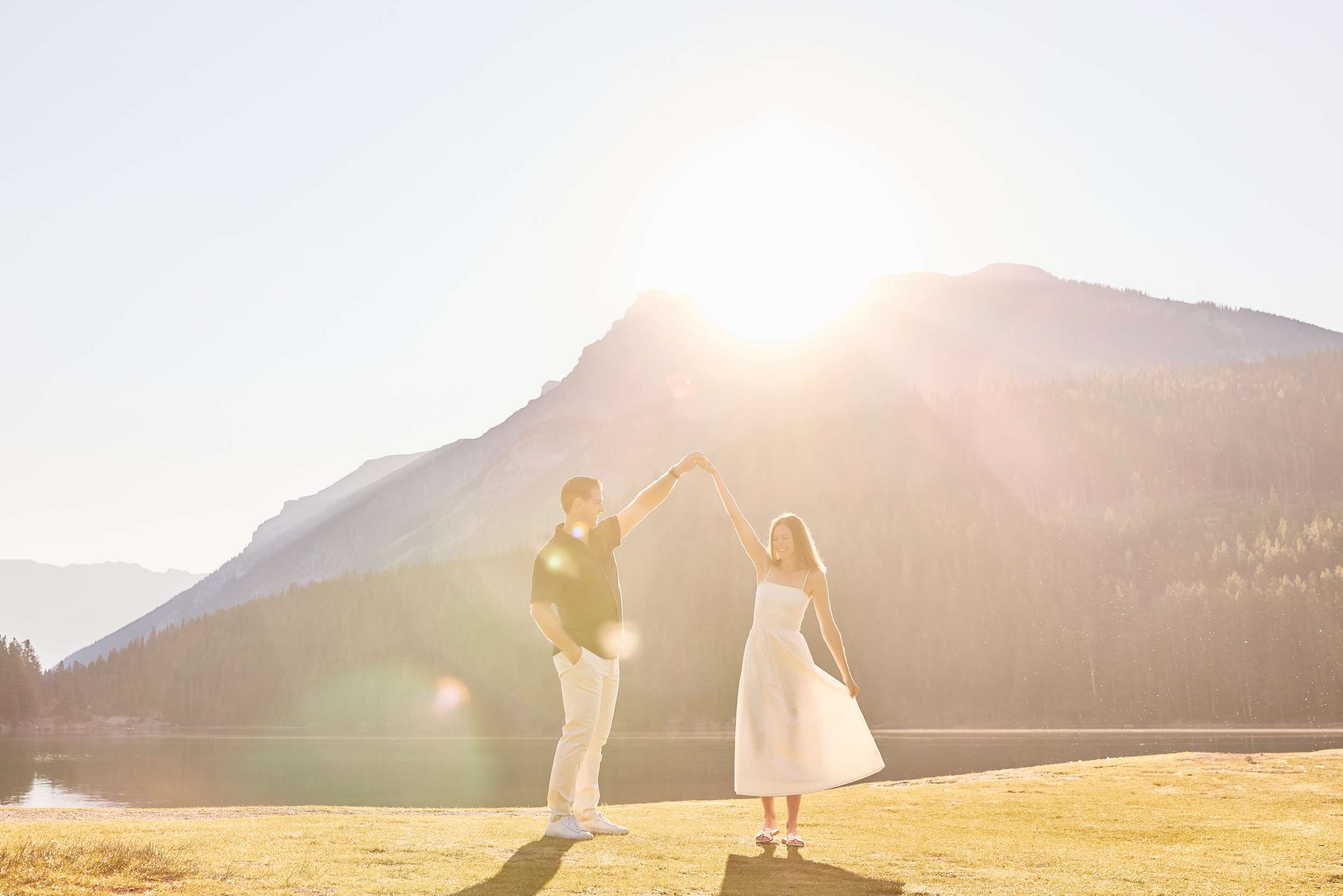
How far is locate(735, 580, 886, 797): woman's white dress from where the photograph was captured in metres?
11.9

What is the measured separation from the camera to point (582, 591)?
1161cm

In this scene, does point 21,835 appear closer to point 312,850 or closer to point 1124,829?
point 312,850

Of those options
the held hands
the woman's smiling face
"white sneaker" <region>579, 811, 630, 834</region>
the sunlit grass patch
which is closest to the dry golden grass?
the sunlit grass patch

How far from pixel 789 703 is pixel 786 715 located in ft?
0.45

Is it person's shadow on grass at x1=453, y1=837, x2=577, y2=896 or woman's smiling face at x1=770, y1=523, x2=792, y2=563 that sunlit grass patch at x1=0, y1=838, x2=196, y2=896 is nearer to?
person's shadow on grass at x1=453, y1=837, x2=577, y2=896

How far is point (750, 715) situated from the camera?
12188 mm

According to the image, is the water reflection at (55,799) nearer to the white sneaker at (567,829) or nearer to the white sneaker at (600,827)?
the white sneaker at (600,827)

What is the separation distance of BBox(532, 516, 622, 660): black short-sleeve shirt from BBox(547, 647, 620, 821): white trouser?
20 centimetres

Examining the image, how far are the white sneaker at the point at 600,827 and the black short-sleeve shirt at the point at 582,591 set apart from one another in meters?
1.93

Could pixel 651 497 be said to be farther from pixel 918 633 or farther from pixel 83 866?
pixel 918 633

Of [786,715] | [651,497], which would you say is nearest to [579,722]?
[786,715]

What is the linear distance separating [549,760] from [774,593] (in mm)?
79881

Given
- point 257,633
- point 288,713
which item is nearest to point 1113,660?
point 288,713

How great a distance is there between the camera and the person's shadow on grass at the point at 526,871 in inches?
335
